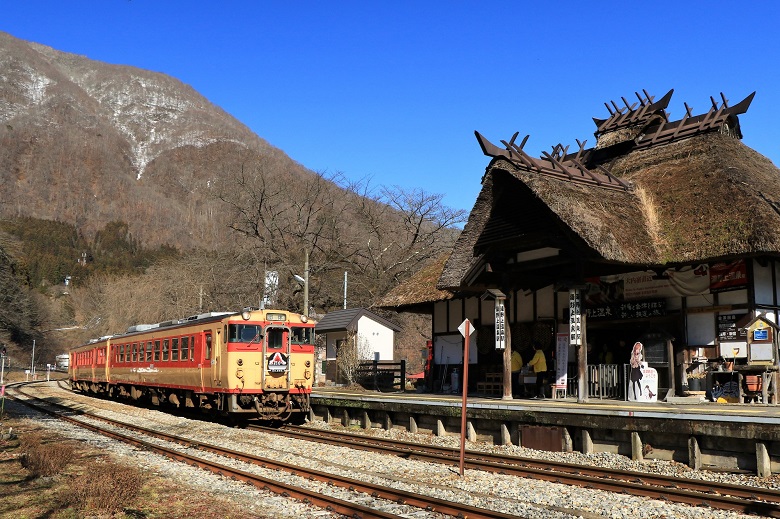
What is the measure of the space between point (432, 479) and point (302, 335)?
8.36 m

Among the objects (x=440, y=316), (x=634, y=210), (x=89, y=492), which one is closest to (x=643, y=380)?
(x=634, y=210)

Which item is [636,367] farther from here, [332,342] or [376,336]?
[332,342]

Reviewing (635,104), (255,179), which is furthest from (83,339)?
(635,104)

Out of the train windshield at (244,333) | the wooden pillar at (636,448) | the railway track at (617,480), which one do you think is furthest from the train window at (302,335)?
the wooden pillar at (636,448)

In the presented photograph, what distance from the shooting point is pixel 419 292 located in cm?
2473

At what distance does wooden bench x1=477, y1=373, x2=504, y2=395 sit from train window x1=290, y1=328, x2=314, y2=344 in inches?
206

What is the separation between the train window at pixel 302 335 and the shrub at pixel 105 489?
7.66 m

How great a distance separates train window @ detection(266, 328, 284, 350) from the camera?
17.9m

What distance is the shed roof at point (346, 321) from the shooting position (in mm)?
30875

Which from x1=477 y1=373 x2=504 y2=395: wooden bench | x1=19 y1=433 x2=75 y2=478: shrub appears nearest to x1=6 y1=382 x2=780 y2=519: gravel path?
x1=19 y1=433 x2=75 y2=478: shrub

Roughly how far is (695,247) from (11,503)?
14.2 m

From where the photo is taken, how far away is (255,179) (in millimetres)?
50062

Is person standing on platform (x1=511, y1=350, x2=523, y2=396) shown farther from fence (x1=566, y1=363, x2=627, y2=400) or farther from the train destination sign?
the train destination sign

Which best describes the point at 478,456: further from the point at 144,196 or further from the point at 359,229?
the point at 144,196
